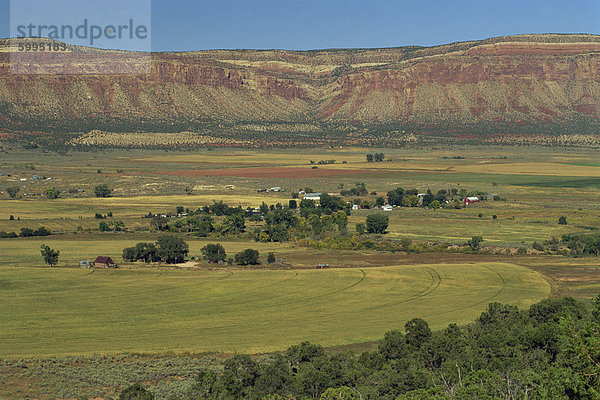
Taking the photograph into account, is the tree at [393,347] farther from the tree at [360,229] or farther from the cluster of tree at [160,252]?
the tree at [360,229]

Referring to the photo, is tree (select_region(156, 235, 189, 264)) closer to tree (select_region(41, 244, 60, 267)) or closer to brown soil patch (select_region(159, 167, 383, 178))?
tree (select_region(41, 244, 60, 267))

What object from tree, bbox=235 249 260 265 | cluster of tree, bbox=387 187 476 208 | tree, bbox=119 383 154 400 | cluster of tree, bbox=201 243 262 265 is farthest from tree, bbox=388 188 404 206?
tree, bbox=119 383 154 400

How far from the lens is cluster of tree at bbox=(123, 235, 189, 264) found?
7962cm

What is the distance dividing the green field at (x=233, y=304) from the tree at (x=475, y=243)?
9364 mm

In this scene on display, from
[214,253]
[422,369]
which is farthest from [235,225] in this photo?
[422,369]

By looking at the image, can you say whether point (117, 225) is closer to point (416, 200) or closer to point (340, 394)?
point (416, 200)

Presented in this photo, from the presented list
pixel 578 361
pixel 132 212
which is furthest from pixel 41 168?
pixel 578 361

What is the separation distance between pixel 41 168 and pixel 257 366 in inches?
5814

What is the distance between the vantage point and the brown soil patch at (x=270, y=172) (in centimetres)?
16612

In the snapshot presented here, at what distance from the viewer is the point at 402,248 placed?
A: 88.4 meters

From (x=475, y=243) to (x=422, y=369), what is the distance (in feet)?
→ 156

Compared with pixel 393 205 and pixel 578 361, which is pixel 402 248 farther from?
pixel 578 361

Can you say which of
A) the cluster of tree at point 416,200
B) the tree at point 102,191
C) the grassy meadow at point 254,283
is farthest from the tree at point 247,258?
the tree at point 102,191

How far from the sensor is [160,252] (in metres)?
79.7
